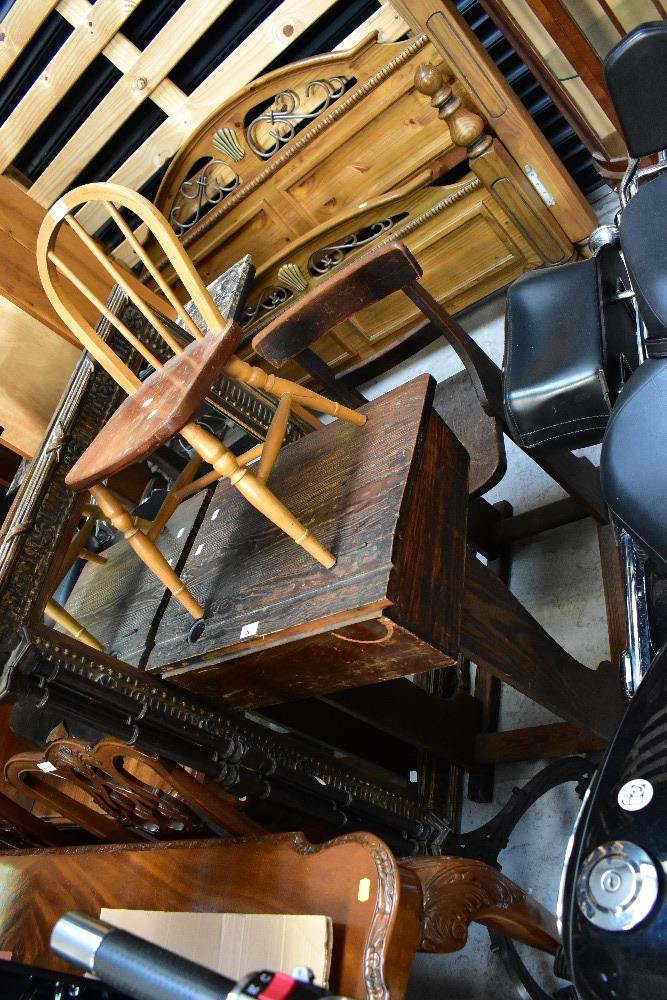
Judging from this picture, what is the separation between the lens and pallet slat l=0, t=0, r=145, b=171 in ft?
9.75

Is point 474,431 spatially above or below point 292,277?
below

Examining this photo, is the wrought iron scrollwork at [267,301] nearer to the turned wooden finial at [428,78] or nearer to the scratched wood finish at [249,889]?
the turned wooden finial at [428,78]

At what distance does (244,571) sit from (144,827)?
67 centimetres

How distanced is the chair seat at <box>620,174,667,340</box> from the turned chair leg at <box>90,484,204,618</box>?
0.97 meters

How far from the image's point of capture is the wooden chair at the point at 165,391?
127 cm

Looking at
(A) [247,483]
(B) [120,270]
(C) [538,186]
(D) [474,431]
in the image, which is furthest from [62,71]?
(A) [247,483]

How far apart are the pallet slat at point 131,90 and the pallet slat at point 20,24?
36 centimetres

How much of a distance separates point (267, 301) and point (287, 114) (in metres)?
0.77

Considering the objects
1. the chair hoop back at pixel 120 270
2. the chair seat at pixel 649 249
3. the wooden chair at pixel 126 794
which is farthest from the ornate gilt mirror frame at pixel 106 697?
the chair seat at pixel 649 249

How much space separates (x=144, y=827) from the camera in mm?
1733

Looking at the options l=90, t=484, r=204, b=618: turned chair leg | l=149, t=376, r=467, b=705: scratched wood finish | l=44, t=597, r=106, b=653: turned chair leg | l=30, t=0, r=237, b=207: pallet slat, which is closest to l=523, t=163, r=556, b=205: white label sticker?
l=30, t=0, r=237, b=207: pallet slat

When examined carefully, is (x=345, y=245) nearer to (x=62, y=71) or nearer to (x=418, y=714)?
(x=62, y=71)

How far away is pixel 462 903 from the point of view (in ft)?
3.94

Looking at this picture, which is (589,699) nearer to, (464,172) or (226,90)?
(464,172)
